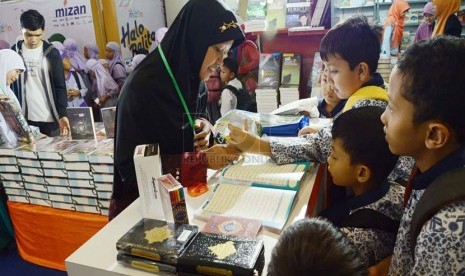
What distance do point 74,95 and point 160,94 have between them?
3307mm

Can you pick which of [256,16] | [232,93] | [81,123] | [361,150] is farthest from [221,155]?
[256,16]

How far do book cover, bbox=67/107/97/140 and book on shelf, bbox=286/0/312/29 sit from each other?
197 centimetres

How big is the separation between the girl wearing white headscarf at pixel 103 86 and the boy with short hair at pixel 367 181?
13.3 feet

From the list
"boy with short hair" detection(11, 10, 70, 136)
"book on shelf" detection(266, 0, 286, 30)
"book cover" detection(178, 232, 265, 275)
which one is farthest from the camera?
"book on shelf" detection(266, 0, 286, 30)

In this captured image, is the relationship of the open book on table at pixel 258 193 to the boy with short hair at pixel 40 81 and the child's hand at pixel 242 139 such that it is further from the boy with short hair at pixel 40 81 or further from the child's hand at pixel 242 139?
the boy with short hair at pixel 40 81

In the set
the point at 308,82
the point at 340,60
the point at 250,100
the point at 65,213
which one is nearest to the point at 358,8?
the point at 308,82

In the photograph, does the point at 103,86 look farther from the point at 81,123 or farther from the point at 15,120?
the point at 81,123

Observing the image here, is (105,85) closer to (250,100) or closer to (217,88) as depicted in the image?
(217,88)

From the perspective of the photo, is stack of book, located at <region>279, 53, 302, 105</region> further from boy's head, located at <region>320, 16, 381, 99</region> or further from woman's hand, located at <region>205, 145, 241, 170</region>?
woman's hand, located at <region>205, 145, 241, 170</region>

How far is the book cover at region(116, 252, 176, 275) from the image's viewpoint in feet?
2.69

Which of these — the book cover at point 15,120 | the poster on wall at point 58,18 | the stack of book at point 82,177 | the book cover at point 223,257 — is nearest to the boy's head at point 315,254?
the book cover at point 223,257

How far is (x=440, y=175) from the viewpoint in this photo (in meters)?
0.71

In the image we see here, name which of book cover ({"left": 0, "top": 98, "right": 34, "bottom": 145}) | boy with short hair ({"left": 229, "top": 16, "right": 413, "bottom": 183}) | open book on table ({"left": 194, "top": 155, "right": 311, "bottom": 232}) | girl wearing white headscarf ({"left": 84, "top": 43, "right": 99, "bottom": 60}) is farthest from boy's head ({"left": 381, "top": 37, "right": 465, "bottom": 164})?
girl wearing white headscarf ({"left": 84, "top": 43, "right": 99, "bottom": 60})

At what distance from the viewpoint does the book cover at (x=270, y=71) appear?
3340 mm
